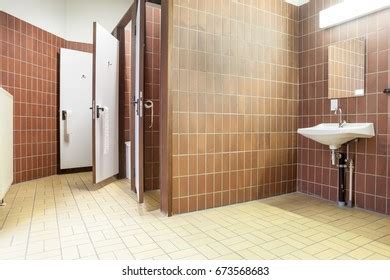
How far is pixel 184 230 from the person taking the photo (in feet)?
6.50

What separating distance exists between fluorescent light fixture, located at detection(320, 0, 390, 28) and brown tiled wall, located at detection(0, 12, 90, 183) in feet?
12.0

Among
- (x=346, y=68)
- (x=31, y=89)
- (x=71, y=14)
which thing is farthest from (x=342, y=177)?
(x=71, y=14)

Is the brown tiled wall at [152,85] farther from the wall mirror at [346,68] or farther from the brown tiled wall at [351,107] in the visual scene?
the wall mirror at [346,68]

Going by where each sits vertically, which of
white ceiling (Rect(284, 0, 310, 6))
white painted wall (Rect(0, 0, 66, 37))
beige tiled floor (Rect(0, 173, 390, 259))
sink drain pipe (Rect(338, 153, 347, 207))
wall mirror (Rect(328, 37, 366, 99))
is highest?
white painted wall (Rect(0, 0, 66, 37))

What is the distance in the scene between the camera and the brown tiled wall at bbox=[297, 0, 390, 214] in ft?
7.77

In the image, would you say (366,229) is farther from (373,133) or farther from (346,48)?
(346,48)

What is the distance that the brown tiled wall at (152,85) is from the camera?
312 cm

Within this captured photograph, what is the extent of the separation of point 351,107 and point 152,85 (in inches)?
83.6

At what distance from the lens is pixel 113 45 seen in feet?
11.7

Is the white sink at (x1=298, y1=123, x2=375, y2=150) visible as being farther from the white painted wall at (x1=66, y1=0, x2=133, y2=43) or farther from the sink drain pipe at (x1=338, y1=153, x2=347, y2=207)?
the white painted wall at (x1=66, y1=0, x2=133, y2=43)

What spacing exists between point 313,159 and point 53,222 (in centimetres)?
262

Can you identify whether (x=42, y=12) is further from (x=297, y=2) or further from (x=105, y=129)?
(x=297, y=2)

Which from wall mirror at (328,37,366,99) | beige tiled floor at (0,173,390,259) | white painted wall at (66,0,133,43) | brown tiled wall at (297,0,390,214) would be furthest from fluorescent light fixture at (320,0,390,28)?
white painted wall at (66,0,133,43)

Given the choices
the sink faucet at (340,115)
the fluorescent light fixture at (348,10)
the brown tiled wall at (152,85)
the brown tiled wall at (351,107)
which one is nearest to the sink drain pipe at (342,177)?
the brown tiled wall at (351,107)
